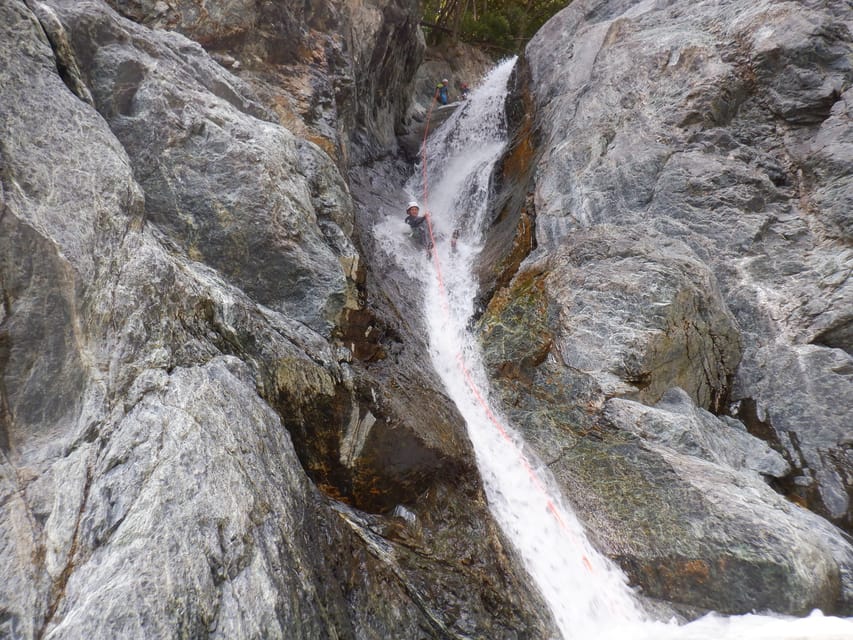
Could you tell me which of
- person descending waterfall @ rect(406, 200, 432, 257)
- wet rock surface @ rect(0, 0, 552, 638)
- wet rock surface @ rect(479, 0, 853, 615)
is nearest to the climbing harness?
person descending waterfall @ rect(406, 200, 432, 257)

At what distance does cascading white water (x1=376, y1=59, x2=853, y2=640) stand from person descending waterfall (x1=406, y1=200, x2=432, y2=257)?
12.6 inches

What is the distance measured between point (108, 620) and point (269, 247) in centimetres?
520

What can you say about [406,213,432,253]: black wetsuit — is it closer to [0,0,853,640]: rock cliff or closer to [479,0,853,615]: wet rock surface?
[0,0,853,640]: rock cliff

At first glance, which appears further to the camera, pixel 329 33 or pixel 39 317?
pixel 329 33

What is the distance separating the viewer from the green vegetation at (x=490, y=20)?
87.9ft

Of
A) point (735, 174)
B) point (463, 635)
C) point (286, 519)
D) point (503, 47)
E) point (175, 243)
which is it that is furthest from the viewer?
point (503, 47)

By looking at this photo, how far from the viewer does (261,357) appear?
18.0 feet

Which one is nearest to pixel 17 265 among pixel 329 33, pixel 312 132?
pixel 312 132

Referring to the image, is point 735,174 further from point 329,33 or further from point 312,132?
point 329,33

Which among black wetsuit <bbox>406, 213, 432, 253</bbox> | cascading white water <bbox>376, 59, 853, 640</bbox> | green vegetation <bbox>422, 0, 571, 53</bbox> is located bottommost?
cascading white water <bbox>376, 59, 853, 640</bbox>

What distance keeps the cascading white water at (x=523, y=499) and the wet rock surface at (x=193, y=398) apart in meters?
0.55

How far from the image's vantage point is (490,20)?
88.6 ft

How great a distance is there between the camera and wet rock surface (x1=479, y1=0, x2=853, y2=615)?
597 cm

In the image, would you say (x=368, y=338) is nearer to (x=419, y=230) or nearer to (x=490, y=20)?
(x=419, y=230)
